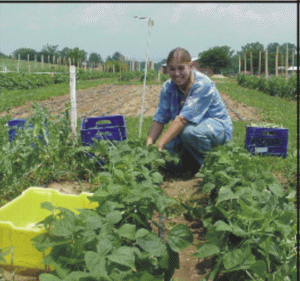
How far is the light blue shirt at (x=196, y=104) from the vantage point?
353 centimetres

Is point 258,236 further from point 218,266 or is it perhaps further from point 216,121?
point 216,121

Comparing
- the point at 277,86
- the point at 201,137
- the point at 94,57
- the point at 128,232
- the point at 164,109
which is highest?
the point at 94,57

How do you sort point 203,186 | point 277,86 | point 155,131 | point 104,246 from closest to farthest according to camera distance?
point 104,246, point 203,186, point 155,131, point 277,86

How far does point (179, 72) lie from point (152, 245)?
7.22ft

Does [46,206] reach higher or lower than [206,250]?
higher

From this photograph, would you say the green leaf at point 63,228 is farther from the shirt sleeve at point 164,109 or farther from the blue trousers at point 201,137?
the shirt sleeve at point 164,109

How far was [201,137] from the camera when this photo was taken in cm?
358

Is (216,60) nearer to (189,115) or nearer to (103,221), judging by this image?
(189,115)

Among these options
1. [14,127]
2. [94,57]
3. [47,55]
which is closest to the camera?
[14,127]

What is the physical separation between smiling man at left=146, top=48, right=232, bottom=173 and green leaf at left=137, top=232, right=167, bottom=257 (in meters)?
1.82

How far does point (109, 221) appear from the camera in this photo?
65.0 inches

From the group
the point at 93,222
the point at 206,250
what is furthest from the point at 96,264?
the point at 206,250

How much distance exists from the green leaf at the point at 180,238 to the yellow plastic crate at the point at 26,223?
1.63 ft

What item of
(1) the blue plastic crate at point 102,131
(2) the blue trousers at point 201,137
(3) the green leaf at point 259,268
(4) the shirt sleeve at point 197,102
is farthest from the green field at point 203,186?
(4) the shirt sleeve at point 197,102
